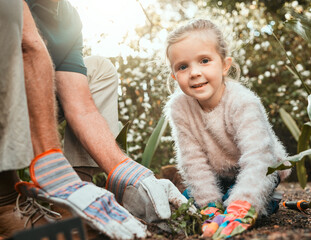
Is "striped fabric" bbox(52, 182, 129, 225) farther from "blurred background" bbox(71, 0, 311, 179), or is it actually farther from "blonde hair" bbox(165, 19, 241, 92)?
"blurred background" bbox(71, 0, 311, 179)

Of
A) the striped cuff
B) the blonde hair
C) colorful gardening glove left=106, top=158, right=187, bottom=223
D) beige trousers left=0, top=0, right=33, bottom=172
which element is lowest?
colorful gardening glove left=106, top=158, right=187, bottom=223

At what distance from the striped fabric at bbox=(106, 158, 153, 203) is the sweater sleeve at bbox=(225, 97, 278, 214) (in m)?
0.34

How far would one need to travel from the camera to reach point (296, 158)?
3.74ft

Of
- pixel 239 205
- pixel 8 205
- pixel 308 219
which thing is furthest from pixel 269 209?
pixel 8 205

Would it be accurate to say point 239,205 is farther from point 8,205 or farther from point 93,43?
point 93,43

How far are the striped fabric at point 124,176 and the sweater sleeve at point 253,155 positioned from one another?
1.11 feet

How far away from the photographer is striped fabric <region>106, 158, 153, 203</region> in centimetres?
122

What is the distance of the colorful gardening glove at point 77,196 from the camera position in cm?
94

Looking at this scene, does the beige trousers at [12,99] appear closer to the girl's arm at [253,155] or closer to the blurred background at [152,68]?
the girl's arm at [253,155]

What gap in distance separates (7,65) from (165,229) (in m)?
0.70

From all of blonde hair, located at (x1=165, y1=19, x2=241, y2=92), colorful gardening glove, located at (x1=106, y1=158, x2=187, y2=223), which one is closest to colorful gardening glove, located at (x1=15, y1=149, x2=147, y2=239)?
colorful gardening glove, located at (x1=106, y1=158, x2=187, y2=223)

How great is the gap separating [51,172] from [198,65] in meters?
0.79

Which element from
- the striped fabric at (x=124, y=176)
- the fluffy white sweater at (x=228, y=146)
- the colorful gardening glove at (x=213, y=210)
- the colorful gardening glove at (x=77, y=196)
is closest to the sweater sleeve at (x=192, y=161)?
the fluffy white sweater at (x=228, y=146)

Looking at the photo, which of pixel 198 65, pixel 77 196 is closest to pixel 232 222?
pixel 77 196
